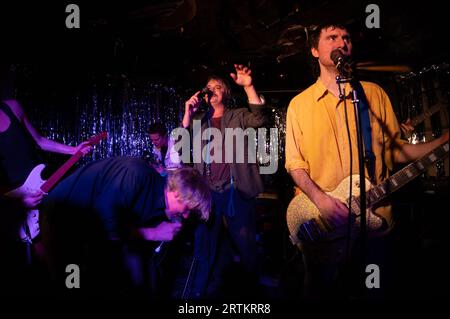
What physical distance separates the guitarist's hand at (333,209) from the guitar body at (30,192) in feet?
9.00

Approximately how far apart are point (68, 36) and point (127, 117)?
181 cm

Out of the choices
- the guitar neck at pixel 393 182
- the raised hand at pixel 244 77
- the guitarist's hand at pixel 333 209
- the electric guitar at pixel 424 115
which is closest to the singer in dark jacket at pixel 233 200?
the raised hand at pixel 244 77

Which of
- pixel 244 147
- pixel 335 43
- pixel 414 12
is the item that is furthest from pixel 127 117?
pixel 414 12

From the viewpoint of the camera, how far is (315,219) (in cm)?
209

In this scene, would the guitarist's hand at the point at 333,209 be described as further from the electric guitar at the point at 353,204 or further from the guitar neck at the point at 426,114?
the guitar neck at the point at 426,114

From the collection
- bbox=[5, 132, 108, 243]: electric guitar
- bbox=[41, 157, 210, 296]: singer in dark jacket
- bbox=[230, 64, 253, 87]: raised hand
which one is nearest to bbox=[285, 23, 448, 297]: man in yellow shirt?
bbox=[230, 64, 253, 87]: raised hand

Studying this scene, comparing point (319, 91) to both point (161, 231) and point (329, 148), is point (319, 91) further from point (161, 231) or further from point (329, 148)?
point (161, 231)

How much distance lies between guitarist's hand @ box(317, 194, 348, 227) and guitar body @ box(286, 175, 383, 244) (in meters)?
0.06

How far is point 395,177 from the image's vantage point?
2.01 metres

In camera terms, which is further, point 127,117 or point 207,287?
point 127,117

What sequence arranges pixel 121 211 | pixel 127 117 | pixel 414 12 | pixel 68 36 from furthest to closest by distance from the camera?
pixel 127 117, pixel 68 36, pixel 414 12, pixel 121 211

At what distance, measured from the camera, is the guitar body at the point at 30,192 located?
2.93 meters

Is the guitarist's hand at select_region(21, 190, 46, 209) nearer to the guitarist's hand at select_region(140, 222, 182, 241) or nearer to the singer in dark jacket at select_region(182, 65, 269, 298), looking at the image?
the guitarist's hand at select_region(140, 222, 182, 241)
